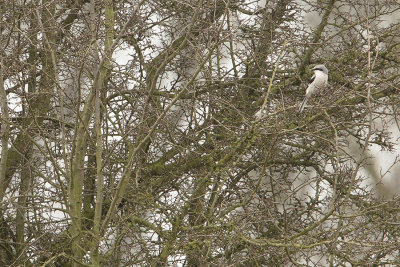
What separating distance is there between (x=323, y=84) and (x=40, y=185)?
12.4 feet

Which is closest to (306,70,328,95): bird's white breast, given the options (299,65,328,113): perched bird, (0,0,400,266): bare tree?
(299,65,328,113): perched bird

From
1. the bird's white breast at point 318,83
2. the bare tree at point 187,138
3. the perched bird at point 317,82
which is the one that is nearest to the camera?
the bare tree at point 187,138

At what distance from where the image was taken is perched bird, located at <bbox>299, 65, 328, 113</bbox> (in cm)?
751

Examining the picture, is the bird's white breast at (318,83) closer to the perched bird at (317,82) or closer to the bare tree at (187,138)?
the perched bird at (317,82)

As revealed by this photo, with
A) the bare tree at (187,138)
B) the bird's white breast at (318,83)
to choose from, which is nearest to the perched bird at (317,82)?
the bird's white breast at (318,83)

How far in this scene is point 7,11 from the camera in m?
8.34

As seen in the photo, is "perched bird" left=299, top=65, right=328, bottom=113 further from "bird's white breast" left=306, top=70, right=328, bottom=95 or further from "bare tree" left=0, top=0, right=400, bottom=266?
"bare tree" left=0, top=0, right=400, bottom=266

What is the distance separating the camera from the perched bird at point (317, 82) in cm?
751

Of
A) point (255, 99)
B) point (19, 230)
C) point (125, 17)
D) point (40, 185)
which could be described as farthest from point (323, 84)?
point (19, 230)

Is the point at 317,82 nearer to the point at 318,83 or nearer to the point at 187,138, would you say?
the point at 318,83

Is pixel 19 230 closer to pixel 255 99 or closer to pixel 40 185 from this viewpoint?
pixel 40 185

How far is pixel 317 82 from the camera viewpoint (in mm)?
7859

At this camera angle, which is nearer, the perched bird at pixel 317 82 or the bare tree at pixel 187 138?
the bare tree at pixel 187 138

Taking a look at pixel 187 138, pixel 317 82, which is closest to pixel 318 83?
pixel 317 82
